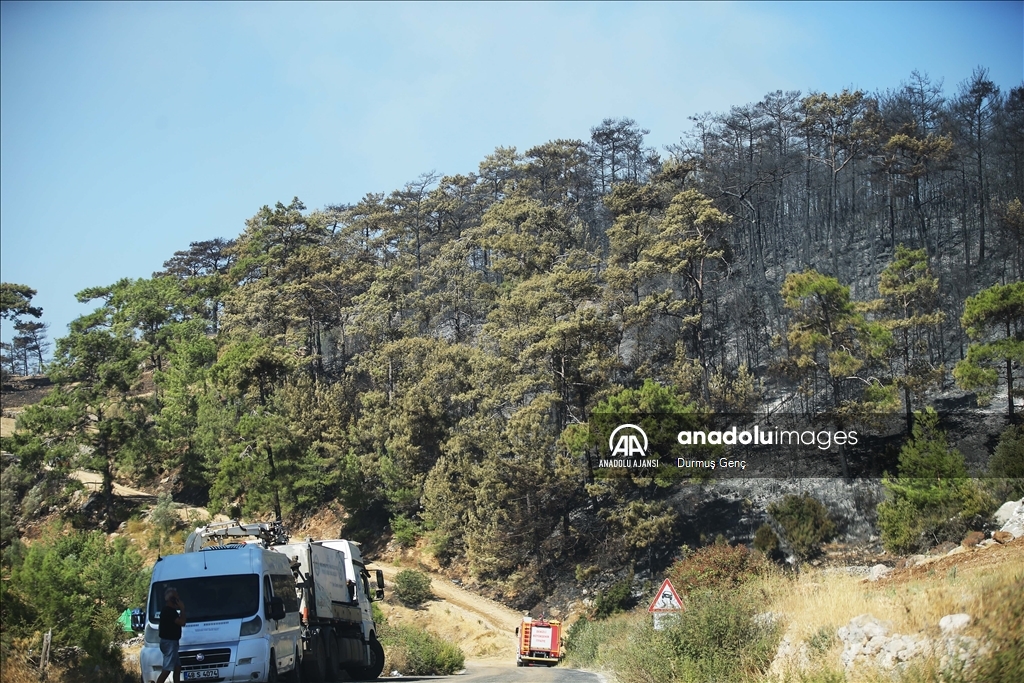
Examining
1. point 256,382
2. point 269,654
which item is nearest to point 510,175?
point 256,382

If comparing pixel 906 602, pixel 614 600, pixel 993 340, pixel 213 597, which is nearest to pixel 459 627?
pixel 614 600

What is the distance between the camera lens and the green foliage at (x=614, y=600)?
49.2 metres

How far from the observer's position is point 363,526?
6894 centimetres

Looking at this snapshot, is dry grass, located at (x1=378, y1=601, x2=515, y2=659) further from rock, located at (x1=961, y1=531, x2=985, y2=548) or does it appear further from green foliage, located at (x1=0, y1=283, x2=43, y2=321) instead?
green foliage, located at (x1=0, y1=283, x2=43, y2=321)

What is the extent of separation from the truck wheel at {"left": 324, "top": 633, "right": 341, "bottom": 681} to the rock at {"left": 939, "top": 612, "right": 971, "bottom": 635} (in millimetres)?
12795

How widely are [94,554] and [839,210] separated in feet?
191

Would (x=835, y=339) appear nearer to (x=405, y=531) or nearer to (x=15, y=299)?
(x=405, y=531)

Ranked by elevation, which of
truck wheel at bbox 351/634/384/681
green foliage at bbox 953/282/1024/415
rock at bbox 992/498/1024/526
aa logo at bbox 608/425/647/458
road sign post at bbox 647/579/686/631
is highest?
green foliage at bbox 953/282/1024/415

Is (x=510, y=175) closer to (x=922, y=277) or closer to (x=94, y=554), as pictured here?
(x=922, y=277)

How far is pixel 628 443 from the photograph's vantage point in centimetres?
5209

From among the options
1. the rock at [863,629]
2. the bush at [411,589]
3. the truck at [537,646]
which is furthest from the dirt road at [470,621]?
the rock at [863,629]

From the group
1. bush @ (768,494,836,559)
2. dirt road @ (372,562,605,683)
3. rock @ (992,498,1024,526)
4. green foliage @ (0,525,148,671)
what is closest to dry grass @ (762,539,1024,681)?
rock @ (992,498,1024,526)

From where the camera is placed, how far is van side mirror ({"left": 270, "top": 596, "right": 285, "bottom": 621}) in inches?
688

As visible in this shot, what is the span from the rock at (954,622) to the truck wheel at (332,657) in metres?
12.8
